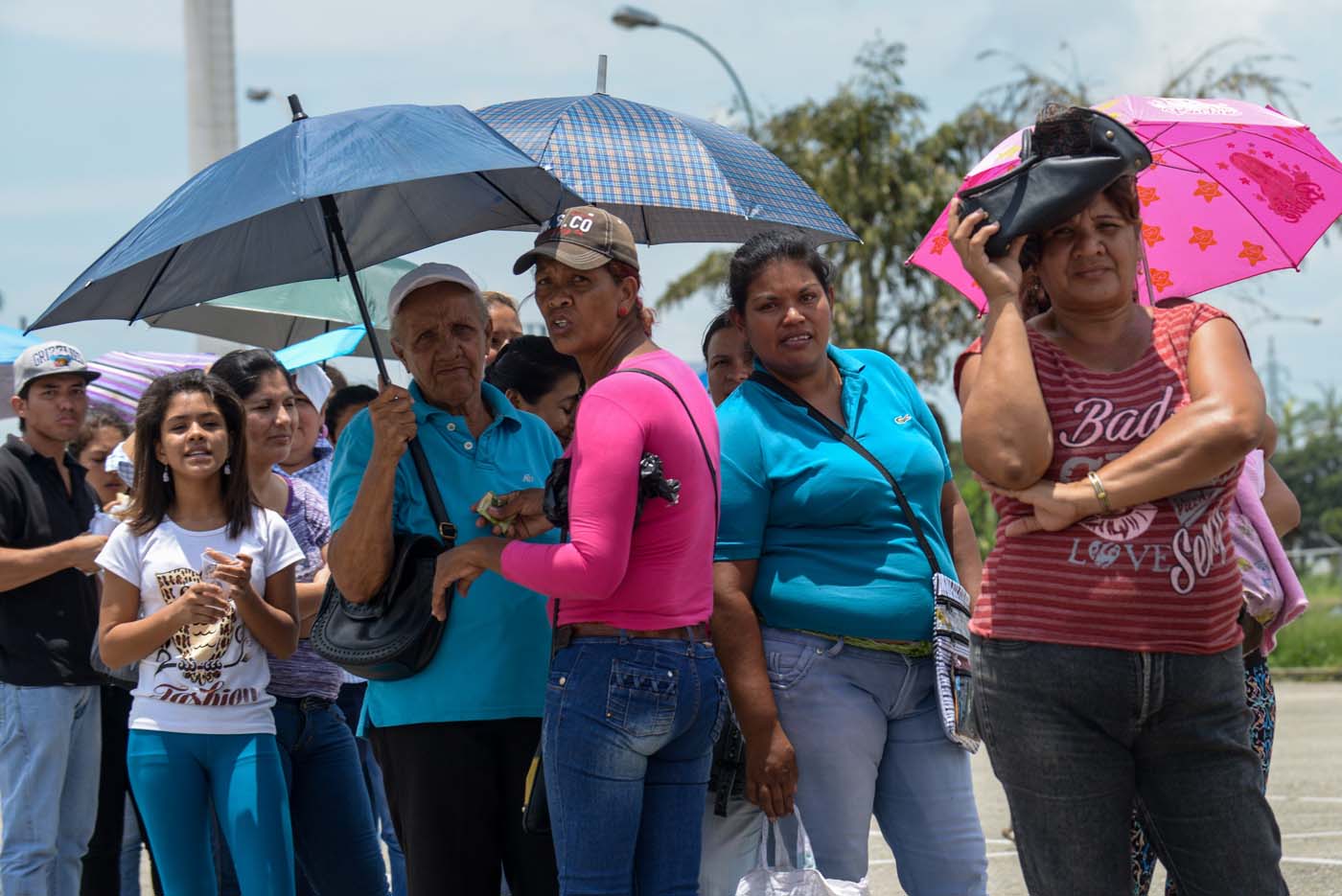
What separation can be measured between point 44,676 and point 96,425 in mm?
1477

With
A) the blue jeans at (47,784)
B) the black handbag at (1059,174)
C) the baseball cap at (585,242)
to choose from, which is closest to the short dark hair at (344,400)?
the blue jeans at (47,784)

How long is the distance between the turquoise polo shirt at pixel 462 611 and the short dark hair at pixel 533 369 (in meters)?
1.24

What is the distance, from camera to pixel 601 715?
11.0 ft

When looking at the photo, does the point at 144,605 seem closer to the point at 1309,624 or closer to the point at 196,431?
the point at 196,431

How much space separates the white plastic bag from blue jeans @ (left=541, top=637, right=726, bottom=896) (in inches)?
10.5

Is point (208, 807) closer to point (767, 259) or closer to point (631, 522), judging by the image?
point (631, 522)

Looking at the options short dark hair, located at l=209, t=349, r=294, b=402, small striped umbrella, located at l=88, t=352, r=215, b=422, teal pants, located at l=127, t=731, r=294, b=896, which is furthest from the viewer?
small striped umbrella, located at l=88, t=352, r=215, b=422

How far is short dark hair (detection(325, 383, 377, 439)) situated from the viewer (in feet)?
20.4

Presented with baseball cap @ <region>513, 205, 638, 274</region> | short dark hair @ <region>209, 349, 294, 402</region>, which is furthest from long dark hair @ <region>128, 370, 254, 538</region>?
baseball cap @ <region>513, 205, 638, 274</region>

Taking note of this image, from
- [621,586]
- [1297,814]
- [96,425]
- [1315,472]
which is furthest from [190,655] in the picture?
[1315,472]

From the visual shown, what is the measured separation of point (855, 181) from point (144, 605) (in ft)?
49.7

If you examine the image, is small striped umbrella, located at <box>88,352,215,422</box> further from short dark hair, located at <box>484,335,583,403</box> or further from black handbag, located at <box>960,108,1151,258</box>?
black handbag, located at <box>960,108,1151,258</box>

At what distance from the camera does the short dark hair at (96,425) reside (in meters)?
6.69

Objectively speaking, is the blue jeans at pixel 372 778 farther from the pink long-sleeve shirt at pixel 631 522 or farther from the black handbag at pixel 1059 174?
the black handbag at pixel 1059 174
